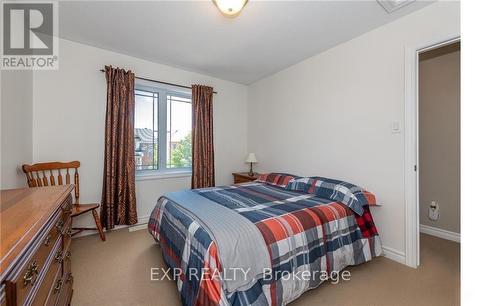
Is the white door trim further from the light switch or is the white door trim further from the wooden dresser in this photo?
the wooden dresser

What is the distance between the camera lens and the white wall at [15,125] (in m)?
1.82

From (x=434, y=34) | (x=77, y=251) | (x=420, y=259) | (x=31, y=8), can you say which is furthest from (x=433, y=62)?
(x=77, y=251)

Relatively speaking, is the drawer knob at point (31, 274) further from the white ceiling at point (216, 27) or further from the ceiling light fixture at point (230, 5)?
the white ceiling at point (216, 27)

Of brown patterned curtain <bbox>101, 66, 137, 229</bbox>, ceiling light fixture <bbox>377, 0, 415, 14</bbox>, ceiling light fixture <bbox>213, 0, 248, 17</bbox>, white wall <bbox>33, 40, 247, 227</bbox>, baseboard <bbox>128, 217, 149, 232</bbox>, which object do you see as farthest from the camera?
baseboard <bbox>128, 217, 149, 232</bbox>

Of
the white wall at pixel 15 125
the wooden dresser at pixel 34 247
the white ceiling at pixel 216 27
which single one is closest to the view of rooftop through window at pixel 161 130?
the white ceiling at pixel 216 27

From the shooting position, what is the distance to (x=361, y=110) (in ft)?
8.21

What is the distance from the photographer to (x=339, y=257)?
186 cm

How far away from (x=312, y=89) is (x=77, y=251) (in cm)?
346

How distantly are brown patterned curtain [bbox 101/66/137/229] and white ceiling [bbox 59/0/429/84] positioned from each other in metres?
0.50

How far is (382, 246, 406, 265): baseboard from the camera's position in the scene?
2.17m

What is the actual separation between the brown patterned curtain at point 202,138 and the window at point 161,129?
0.77ft

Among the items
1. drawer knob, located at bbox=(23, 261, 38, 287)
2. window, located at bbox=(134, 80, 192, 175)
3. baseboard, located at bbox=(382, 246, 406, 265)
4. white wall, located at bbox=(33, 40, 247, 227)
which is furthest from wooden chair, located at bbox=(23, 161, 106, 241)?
baseboard, located at bbox=(382, 246, 406, 265)

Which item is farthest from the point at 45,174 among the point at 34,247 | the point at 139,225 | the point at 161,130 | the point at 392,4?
the point at 392,4

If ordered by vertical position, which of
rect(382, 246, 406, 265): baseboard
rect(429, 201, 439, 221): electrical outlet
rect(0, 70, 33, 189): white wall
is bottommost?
rect(382, 246, 406, 265): baseboard
